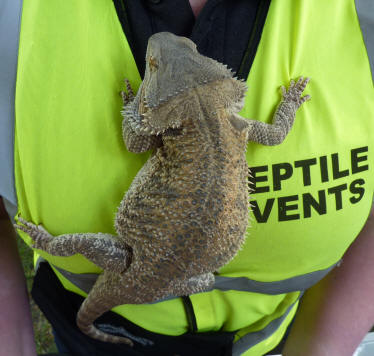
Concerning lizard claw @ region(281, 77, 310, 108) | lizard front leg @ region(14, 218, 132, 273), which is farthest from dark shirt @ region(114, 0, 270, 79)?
lizard front leg @ region(14, 218, 132, 273)

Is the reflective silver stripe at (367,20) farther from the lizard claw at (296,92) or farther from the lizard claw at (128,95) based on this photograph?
the lizard claw at (128,95)

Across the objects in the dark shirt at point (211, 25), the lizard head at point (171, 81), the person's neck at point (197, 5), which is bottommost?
the lizard head at point (171, 81)

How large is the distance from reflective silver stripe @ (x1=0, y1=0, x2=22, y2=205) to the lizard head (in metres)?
0.35

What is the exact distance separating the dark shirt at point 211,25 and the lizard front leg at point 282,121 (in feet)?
0.47

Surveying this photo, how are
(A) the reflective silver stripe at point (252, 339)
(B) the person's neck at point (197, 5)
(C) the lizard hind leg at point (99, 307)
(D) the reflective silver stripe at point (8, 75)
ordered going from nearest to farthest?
(D) the reflective silver stripe at point (8, 75), (B) the person's neck at point (197, 5), (C) the lizard hind leg at point (99, 307), (A) the reflective silver stripe at point (252, 339)

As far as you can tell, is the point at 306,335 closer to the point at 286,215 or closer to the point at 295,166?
the point at 286,215

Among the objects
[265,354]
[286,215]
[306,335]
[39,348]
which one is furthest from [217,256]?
[39,348]

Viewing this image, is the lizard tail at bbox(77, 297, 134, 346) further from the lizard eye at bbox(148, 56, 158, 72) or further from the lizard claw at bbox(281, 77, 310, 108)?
the lizard claw at bbox(281, 77, 310, 108)

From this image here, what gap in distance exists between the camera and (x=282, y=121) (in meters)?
1.02

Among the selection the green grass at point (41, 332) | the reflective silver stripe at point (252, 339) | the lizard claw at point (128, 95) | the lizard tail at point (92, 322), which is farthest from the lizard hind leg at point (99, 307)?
the green grass at point (41, 332)

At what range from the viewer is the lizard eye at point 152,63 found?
982 mm

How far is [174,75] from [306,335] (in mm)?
1333

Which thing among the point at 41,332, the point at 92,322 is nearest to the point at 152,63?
the point at 92,322

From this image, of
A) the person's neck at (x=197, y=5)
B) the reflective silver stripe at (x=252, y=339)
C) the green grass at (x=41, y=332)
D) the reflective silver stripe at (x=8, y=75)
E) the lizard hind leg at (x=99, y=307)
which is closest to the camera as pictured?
the reflective silver stripe at (x=8, y=75)
